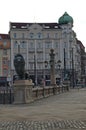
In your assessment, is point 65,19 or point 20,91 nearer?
point 20,91

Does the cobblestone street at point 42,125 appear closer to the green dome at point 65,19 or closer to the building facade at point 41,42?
the building facade at point 41,42

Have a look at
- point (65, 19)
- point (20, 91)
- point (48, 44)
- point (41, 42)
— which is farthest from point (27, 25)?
point (20, 91)

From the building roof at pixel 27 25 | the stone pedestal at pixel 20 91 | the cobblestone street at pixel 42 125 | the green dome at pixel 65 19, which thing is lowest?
the cobblestone street at pixel 42 125

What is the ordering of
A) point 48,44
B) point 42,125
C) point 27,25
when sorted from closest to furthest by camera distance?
1. point 42,125
2. point 27,25
3. point 48,44

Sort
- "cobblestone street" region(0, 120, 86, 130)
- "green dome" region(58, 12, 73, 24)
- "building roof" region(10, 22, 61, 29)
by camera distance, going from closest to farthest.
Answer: "cobblestone street" region(0, 120, 86, 130) → "building roof" region(10, 22, 61, 29) → "green dome" region(58, 12, 73, 24)

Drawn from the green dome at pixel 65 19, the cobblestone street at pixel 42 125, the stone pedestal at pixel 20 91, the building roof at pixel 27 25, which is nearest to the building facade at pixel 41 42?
the building roof at pixel 27 25

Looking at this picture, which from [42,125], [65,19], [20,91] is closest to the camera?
[42,125]

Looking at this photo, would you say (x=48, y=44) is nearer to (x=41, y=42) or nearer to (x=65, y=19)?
(x=41, y=42)

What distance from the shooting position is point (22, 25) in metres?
122

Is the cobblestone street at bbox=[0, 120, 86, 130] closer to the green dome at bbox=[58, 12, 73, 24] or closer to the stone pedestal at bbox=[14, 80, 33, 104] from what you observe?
the stone pedestal at bbox=[14, 80, 33, 104]

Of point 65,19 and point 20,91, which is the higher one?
point 65,19

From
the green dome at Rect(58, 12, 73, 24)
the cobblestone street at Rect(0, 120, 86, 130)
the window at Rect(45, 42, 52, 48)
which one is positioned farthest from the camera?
the green dome at Rect(58, 12, 73, 24)

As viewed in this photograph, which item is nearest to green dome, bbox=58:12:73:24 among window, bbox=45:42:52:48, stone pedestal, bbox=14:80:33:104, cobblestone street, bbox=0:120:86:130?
window, bbox=45:42:52:48

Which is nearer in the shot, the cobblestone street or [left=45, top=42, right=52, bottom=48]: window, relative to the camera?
the cobblestone street
